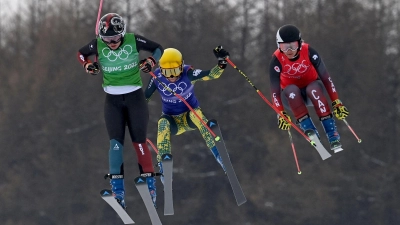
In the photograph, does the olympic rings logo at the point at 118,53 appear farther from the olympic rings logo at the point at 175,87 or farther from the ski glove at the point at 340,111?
the ski glove at the point at 340,111

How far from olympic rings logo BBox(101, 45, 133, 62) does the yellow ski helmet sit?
1067mm

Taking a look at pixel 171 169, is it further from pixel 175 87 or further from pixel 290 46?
pixel 290 46

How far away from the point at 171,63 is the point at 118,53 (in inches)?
46.9

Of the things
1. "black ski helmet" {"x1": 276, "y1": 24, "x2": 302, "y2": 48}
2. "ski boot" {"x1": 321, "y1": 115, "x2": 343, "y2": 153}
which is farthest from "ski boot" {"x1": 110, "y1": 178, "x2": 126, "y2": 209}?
"ski boot" {"x1": 321, "y1": 115, "x2": 343, "y2": 153}

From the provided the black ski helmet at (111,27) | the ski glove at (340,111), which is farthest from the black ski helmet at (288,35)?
the black ski helmet at (111,27)

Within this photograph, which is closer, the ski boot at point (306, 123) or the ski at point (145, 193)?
the ski at point (145, 193)

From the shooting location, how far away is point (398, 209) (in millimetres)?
35188

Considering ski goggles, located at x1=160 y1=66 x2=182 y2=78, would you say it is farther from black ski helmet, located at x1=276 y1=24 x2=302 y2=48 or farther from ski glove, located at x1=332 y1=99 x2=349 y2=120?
ski glove, located at x1=332 y1=99 x2=349 y2=120

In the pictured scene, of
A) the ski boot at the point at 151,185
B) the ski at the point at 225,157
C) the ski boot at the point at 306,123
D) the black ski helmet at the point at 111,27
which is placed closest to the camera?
the black ski helmet at the point at 111,27

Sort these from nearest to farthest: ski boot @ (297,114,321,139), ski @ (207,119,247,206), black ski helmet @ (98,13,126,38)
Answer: black ski helmet @ (98,13,126,38)
ski @ (207,119,247,206)
ski boot @ (297,114,321,139)

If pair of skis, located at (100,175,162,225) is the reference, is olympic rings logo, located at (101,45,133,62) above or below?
above

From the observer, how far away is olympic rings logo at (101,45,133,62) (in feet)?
39.8

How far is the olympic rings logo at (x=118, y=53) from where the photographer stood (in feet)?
39.8

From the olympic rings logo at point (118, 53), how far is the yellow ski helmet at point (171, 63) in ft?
3.50
